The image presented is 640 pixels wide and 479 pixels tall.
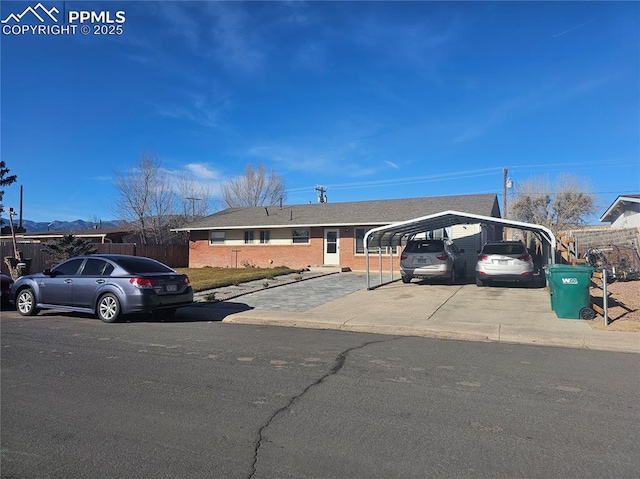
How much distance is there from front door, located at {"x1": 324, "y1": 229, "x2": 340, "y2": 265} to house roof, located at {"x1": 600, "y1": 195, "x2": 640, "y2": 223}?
14392 mm

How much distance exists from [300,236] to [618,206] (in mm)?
18723

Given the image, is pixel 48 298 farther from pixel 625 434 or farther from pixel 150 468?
pixel 625 434

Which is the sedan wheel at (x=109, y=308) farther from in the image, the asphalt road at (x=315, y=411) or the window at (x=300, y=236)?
the window at (x=300, y=236)

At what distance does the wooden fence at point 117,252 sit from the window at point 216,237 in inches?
134

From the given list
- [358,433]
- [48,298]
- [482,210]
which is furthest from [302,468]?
[482,210]

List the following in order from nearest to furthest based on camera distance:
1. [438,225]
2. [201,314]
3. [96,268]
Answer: [96,268] < [201,314] < [438,225]

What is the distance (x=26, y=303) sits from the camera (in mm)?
10961

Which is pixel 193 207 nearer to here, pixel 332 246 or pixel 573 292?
pixel 332 246

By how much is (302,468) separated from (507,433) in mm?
1855

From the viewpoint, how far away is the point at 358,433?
401 cm

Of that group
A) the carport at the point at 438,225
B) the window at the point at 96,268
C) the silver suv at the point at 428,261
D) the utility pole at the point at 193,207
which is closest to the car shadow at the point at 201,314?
the window at the point at 96,268

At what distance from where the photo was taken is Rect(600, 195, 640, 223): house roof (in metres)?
23.0

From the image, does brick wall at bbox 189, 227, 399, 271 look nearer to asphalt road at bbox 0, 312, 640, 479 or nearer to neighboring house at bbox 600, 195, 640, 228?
neighboring house at bbox 600, 195, 640, 228

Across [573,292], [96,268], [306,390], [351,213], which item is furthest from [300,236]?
[306,390]
